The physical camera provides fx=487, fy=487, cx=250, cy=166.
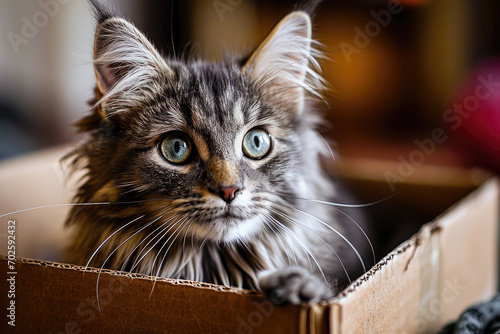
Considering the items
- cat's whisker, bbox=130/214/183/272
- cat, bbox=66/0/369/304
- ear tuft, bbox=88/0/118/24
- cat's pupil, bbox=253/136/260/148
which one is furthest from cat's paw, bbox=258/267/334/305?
ear tuft, bbox=88/0/118/24

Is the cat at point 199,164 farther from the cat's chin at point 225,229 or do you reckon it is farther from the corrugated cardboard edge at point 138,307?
the corrugated cardboard edge at point 138,307

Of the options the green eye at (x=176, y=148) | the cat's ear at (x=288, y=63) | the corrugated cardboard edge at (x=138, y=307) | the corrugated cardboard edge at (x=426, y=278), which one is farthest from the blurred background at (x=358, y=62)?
the corrugated cardboard edge at (x=138, y=307)

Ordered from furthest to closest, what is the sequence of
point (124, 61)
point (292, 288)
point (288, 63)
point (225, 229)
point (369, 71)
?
1. point (369, 71)
2. point (288, 63)
3. point (124, 61)
4. point (225, 229)
5. point (292, 288)

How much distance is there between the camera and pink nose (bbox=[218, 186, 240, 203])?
106 cm

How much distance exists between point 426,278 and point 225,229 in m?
0.58

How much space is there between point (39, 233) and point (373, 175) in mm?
1407

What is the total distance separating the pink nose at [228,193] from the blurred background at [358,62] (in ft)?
7.28

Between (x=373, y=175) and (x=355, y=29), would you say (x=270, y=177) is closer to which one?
(x=373, y=175)

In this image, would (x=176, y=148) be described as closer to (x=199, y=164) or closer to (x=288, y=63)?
(x=199, y=164)

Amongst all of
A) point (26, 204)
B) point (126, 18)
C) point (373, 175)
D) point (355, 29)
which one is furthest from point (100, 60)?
point (355, 29)

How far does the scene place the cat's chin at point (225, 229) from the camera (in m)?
1.10

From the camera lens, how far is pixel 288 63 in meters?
1.35

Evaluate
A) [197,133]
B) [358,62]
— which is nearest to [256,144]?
[197,133]

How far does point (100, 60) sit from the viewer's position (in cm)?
118
